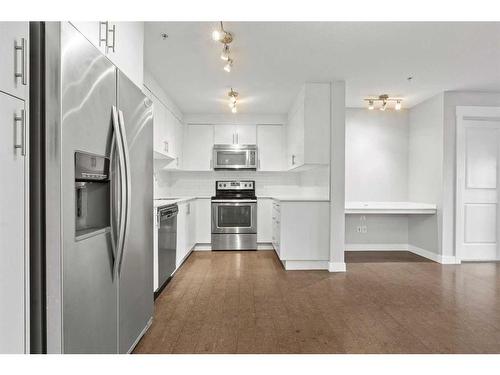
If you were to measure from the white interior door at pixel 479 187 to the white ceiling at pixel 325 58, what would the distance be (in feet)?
1.86

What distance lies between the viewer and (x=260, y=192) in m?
6.15

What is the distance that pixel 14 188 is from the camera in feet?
3.92

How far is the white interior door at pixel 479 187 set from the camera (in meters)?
4.74

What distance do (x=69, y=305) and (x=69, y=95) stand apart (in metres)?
0.85

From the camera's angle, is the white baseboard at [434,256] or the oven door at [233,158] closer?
the white baseboard at [434,256]

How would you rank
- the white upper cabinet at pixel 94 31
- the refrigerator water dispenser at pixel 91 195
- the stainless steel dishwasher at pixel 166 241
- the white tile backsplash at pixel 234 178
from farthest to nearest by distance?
the white tile backsplash at pixel 234 178, the stainless steel dishwasher at pixel 166 241, the white upper cabinet at pixel 94 31, the refrigerator water dispenser at pixel 91 195

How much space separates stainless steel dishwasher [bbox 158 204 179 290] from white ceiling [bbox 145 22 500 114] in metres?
1.57

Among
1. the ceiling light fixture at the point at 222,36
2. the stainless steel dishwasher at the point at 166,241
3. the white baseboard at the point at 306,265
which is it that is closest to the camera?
the ceiling light fixture at the point at 222,36

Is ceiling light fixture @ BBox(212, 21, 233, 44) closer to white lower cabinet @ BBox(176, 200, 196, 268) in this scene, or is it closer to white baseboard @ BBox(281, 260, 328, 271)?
white lower cabinet @ BBox(176, 200, 196, 268)

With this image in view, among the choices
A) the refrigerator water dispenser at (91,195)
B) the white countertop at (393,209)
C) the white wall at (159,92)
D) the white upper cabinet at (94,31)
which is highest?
the white wall at (159,92)

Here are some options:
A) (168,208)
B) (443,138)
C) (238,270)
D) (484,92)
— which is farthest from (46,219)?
(484,92)

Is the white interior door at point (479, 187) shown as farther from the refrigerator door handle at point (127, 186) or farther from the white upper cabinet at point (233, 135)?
the refrigerator door handle at point (127, 186)

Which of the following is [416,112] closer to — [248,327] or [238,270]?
[238,270]

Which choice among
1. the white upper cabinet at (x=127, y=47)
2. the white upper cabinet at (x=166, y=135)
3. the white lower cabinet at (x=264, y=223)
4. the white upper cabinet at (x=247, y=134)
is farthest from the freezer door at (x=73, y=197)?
the white upper cabinet at (x=247, y=134)
